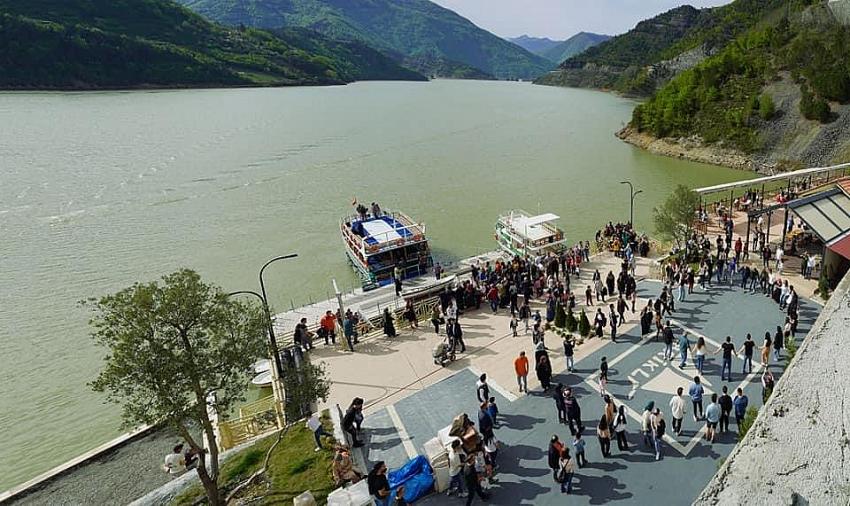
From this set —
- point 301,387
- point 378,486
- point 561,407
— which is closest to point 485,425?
point 561,407

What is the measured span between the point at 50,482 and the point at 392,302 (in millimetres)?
13044

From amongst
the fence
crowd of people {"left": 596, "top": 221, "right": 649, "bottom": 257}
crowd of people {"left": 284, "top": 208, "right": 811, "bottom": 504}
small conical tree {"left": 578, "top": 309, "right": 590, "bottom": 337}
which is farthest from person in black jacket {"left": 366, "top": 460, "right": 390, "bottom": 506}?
crowd of people {"left": 596, "top": 221, "right": 649, "bottom": 257}

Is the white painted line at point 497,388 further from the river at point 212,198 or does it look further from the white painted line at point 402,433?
the river at point 212,198

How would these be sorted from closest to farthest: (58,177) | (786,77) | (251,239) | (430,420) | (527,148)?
(430,420) < (251,239) < (58,177) < (786,77) < (527,148)

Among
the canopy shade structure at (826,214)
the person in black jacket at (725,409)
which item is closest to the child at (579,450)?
the person in black jacket at (725,409)

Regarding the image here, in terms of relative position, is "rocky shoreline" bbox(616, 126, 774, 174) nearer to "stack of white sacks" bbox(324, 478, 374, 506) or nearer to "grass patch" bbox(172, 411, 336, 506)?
"grass patch" bbox(172, 411, 336, 506)

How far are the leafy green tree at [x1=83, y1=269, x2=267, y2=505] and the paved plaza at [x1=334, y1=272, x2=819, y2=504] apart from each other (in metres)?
4.24

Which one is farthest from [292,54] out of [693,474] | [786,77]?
[693,474]

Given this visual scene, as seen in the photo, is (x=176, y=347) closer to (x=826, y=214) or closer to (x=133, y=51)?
(x=826, y=214)

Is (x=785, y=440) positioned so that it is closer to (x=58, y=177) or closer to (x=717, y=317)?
(x=717, y=317)

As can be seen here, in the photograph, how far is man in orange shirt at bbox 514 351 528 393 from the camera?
1352cm

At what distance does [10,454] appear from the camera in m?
16.3

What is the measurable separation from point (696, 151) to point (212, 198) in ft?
177

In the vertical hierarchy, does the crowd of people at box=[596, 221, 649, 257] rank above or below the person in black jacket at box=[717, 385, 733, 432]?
above
